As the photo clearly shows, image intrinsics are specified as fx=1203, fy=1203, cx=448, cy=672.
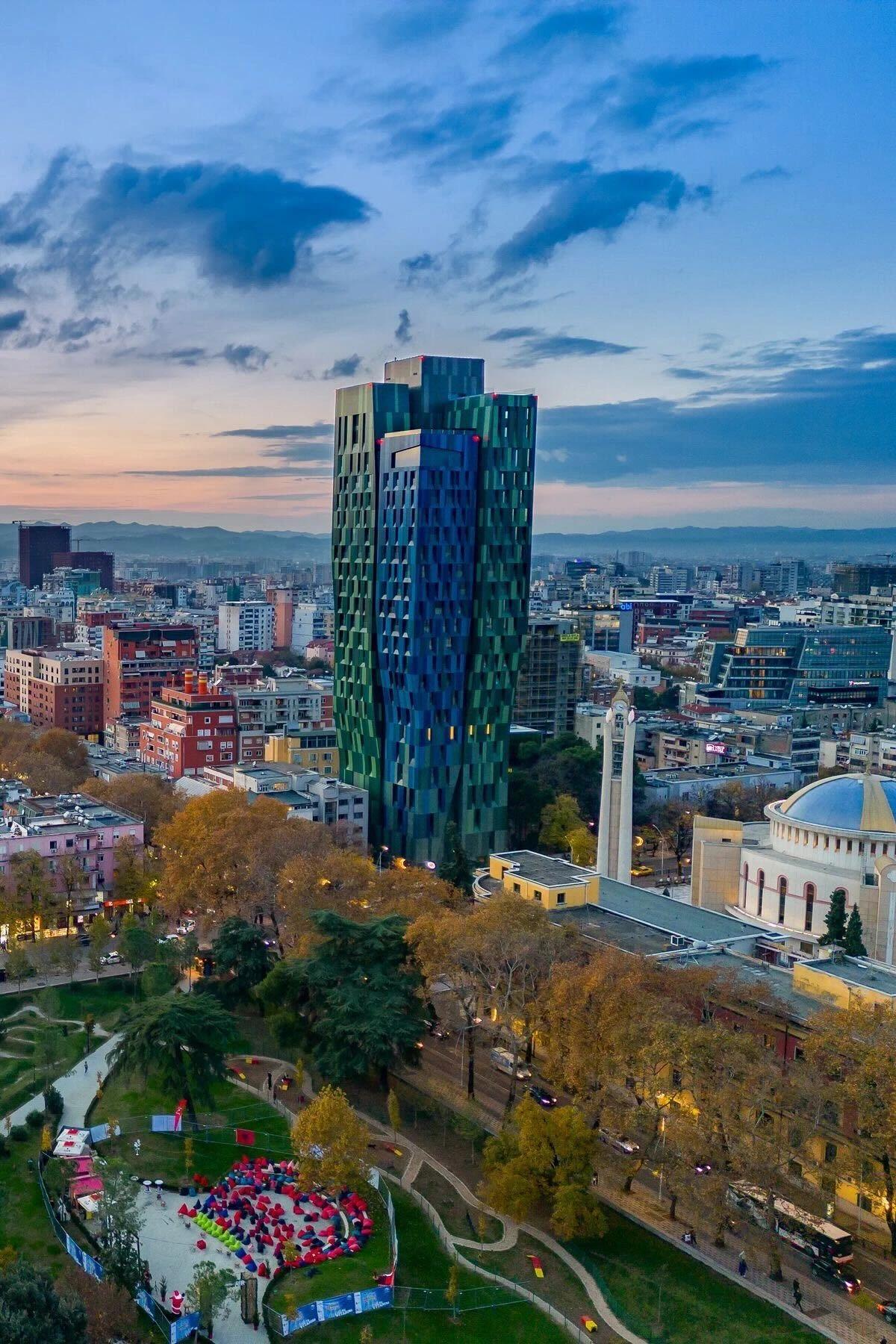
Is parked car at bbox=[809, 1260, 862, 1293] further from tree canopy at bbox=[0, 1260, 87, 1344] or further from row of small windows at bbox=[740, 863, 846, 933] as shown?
tree canopy at bbox=[0, 1260, 87, 1344]

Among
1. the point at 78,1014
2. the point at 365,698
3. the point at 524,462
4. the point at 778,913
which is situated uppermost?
the point at 524,462

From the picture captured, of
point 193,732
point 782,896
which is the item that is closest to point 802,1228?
point 782,896

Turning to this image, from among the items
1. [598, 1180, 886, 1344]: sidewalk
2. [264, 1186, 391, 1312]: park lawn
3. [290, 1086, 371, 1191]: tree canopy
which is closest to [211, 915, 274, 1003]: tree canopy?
[290, 1086, 371, 1191]: tree canopy

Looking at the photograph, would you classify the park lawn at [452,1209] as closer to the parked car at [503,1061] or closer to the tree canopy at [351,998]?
the tree canopy at [351,998]

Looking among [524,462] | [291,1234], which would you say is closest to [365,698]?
[524,462]

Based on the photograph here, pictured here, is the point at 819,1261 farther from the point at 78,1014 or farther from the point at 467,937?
the point at 78,1014

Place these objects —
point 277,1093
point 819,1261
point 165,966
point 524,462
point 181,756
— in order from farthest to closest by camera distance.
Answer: point 181,756, point 524,462, point 165,966, point 277,1093, point 819,1261

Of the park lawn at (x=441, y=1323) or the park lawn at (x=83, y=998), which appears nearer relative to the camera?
the park lawn at (x=441, y=1323)

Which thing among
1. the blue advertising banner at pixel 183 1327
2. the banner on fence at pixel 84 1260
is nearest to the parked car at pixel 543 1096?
the blue advertising banner at pixel 183 1327
